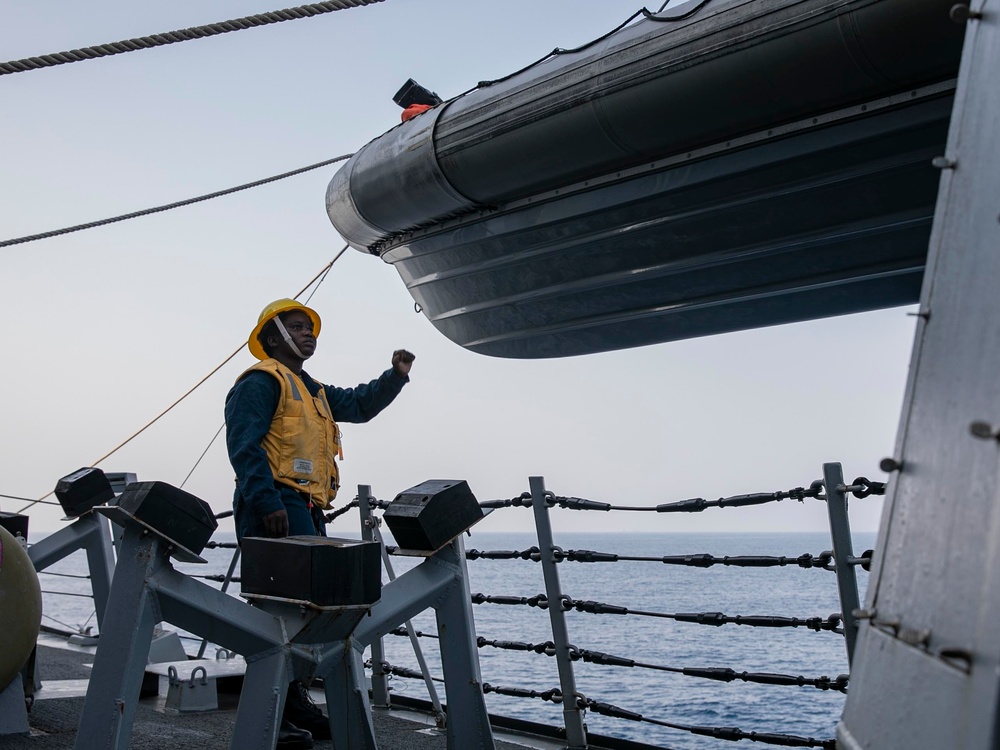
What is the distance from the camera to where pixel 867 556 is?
8.52ft

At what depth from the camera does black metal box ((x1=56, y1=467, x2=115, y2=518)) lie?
161 inches

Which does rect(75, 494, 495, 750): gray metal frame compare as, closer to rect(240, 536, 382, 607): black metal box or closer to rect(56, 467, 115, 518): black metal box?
rect(240, 536, 382, 607): black metal box

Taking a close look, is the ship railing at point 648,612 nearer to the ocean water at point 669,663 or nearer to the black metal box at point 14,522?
the ocean water at point 669,663

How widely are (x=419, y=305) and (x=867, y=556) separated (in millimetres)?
2647

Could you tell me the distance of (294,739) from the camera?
3066 millimetres

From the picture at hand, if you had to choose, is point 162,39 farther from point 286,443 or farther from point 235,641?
point 235,641

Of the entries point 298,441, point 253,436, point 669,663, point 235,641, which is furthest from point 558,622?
point 669,663

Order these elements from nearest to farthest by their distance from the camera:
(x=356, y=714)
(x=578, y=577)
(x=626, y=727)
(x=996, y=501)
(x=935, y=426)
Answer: (x=996, y=501) → (x=935, y=426) → (x=356, y=714) → (x=626, y=727) → (x=578, y=577)

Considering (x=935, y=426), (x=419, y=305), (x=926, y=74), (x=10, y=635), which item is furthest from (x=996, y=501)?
(x=419, y=305)

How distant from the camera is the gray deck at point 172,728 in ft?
10.0

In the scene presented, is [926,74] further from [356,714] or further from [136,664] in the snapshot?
[136,664]

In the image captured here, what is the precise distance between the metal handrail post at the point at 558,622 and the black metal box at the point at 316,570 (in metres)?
1.05

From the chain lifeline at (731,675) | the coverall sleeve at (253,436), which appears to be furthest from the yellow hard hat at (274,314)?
the chain lifeline at (731,675)

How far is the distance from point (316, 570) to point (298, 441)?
115cm
